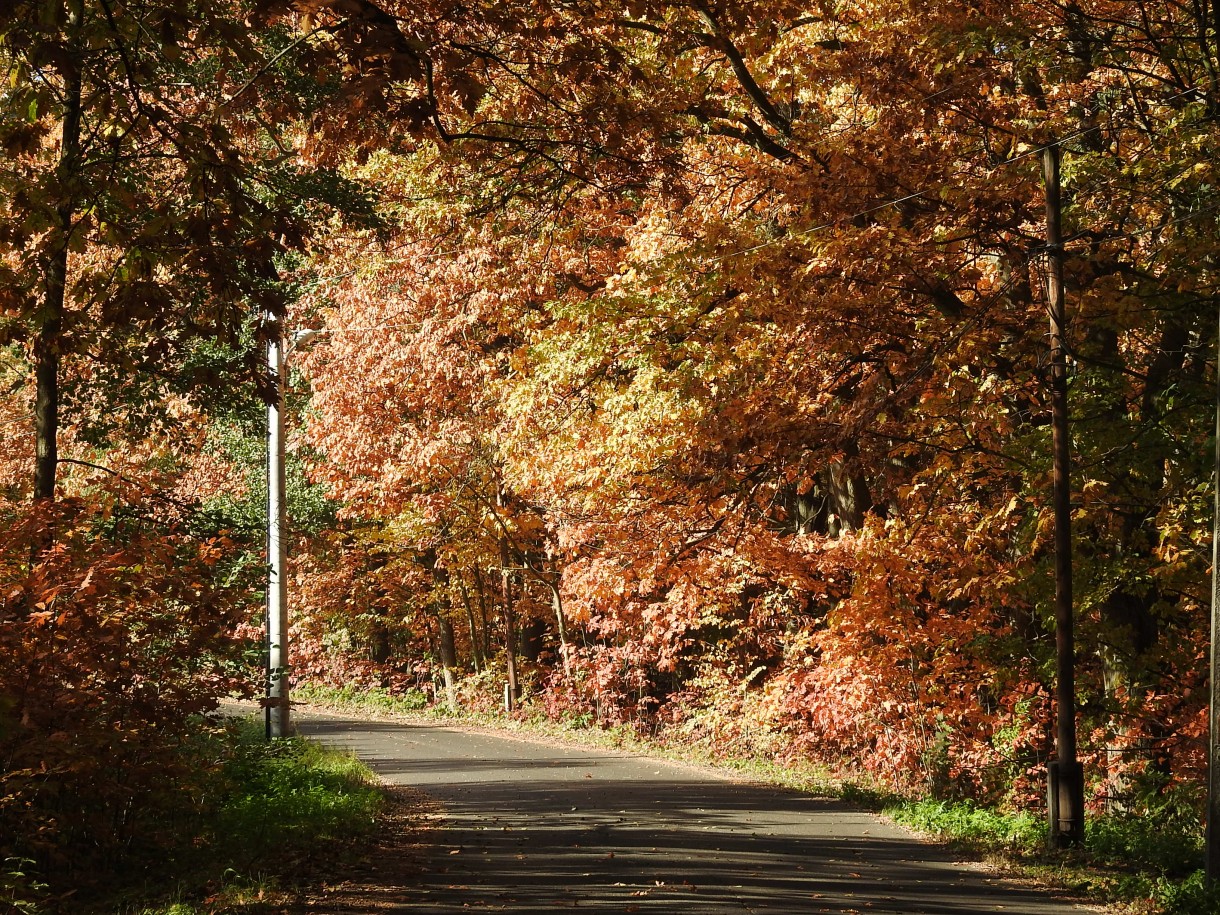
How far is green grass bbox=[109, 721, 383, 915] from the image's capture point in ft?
30.3

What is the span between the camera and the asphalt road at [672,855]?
9.77m

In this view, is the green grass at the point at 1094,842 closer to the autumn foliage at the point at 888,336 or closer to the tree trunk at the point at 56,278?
the autumn foliage at the point at 888,336

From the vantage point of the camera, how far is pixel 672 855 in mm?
11875

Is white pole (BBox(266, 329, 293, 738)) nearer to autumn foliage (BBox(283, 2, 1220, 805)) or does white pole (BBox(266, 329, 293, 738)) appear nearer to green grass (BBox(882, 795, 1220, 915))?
autumn foliage (BBox(283, 2, 1220, 805))

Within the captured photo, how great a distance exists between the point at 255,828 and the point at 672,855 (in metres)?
3.86

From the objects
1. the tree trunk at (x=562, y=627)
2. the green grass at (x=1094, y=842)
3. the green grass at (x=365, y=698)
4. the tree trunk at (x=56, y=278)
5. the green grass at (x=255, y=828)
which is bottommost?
the green grass at (x=365, y=698)

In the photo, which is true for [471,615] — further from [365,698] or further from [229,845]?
[229,845]

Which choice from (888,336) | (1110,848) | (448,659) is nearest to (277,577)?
(888,336)

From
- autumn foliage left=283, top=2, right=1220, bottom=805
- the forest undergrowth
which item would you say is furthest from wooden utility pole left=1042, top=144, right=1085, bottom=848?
the forest undergrowth

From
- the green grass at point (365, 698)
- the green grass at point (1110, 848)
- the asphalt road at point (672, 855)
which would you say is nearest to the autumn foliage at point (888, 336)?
the green grass at point (1110, 848)

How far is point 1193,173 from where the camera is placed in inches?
485

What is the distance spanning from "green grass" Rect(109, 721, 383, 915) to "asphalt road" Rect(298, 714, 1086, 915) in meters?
1.07

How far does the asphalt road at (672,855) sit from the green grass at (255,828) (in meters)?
1.07

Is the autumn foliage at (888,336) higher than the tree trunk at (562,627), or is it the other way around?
the autumn foliage at (888,336)
